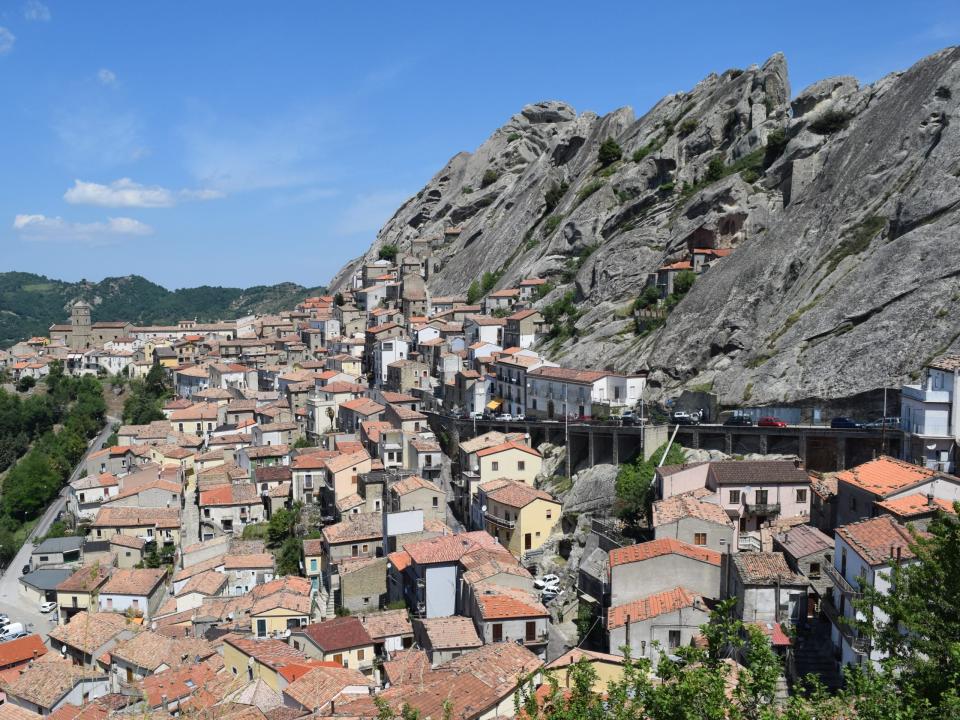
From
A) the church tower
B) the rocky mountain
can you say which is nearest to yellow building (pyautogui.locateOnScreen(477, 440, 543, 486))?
the rocky mountain

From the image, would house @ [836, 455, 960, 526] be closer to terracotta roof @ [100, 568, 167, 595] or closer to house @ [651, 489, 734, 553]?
house @ [651, 489, 734, 553]

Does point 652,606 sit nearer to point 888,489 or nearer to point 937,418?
point 888,489

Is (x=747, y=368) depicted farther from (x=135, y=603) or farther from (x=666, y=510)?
(x=135, y=603)

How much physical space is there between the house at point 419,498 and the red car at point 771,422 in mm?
17103

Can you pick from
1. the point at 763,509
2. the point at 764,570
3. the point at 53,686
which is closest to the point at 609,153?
the point at 763,509

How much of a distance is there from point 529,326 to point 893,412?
116 ft

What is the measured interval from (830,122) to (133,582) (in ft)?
186

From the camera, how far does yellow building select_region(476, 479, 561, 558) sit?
41.0 m

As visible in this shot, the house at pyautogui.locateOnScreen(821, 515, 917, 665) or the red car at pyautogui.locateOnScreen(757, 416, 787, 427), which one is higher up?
the red car at pyautogui.locateOnScreen(757, 416, 787, 427)

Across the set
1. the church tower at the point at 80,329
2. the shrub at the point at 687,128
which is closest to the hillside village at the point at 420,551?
the shrub at the point at 687,128

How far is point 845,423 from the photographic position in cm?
3722

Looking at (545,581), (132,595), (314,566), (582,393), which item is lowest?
(132,595)

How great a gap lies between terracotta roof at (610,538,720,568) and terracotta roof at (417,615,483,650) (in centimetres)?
603

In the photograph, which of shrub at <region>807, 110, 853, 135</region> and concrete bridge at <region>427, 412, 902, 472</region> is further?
shrub at <region>807, 110, 853, 135</region>
